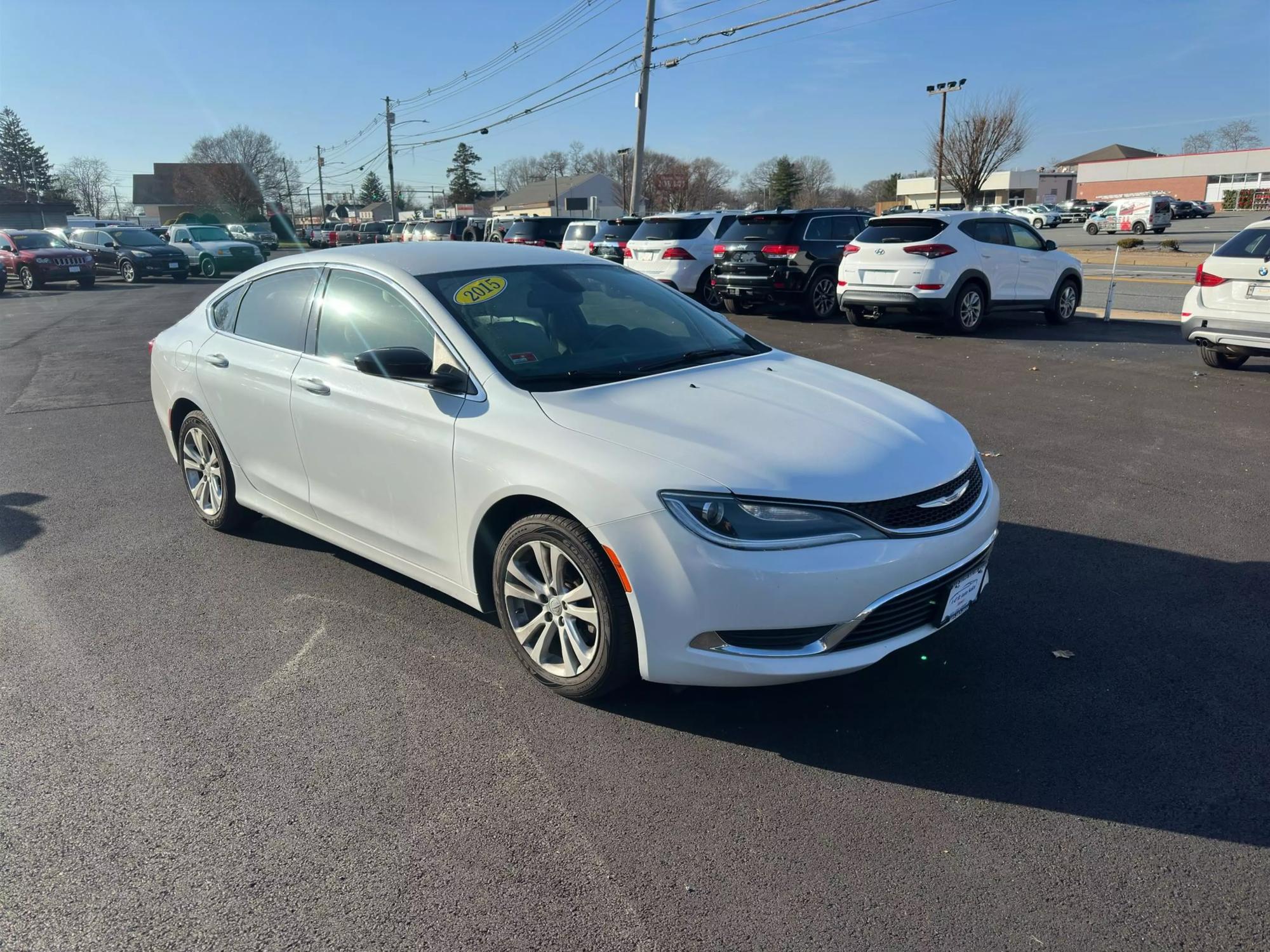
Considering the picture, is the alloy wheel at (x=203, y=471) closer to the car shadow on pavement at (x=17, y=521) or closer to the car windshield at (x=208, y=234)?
the car shadow on pavement at (x=17, y=521)

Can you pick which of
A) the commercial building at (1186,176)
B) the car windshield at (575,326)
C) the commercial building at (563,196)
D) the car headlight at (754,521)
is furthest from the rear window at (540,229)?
the commercial building at (1186,176)

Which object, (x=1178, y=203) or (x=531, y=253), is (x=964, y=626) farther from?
(x=1178, y=203)

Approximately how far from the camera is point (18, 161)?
10544cm

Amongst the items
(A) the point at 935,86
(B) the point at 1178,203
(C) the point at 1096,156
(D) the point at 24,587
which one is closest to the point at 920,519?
(D) the point at 24,587

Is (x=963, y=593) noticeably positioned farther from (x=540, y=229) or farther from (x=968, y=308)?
(x=540, y=229)

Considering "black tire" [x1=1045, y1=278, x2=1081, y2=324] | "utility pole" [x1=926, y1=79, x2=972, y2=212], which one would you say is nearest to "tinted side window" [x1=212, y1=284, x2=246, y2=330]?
"black tire" [x1=1045, y1=278, x2=1081, y2=324]

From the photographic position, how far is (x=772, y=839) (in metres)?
2.74

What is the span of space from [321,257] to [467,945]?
3.48 m

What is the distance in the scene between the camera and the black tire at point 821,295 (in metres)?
15.2

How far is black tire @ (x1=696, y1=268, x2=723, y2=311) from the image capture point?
16859 mm

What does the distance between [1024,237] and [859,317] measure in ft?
8.88

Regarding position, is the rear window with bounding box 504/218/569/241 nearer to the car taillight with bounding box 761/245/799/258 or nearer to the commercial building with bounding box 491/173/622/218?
the car taillight with bounding box 761/245/799/258

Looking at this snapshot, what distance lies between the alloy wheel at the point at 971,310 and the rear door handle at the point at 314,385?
1083 cm

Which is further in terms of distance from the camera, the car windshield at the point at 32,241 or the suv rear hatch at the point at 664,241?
the car windshield at the point at 32,241
